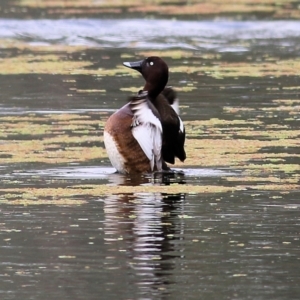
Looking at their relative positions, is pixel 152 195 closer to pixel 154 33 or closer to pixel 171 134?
pixel 171 134

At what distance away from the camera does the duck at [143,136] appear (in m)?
12.3

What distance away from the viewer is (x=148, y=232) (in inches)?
372

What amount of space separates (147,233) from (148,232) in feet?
0.11

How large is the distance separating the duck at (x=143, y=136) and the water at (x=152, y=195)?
183 millimetres

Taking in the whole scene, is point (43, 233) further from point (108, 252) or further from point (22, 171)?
point (22, 171)

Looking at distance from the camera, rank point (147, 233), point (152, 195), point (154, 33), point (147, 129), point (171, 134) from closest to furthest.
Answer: point (147, 233) → point (152, 195) → point (147, 129) → point (171, 134) → point (154, 33)

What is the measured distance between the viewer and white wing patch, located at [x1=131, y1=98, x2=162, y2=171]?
1222 cm

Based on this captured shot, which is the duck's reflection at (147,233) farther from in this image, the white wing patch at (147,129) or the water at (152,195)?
the white wing patch at (147,129)

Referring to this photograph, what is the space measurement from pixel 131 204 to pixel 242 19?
22.8 meters

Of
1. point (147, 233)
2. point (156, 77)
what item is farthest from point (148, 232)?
point (156, 77)

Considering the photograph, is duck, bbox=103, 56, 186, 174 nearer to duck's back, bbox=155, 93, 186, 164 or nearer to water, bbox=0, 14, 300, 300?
duck's back, bbox=155, 93, 186, 164

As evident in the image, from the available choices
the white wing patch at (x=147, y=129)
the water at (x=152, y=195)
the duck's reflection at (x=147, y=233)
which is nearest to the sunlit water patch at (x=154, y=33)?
the water at (x=152, y=195)

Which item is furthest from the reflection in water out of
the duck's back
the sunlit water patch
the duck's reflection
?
the sunlit water patch

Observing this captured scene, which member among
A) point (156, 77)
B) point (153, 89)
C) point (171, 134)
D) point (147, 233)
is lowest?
point (147, 233)
